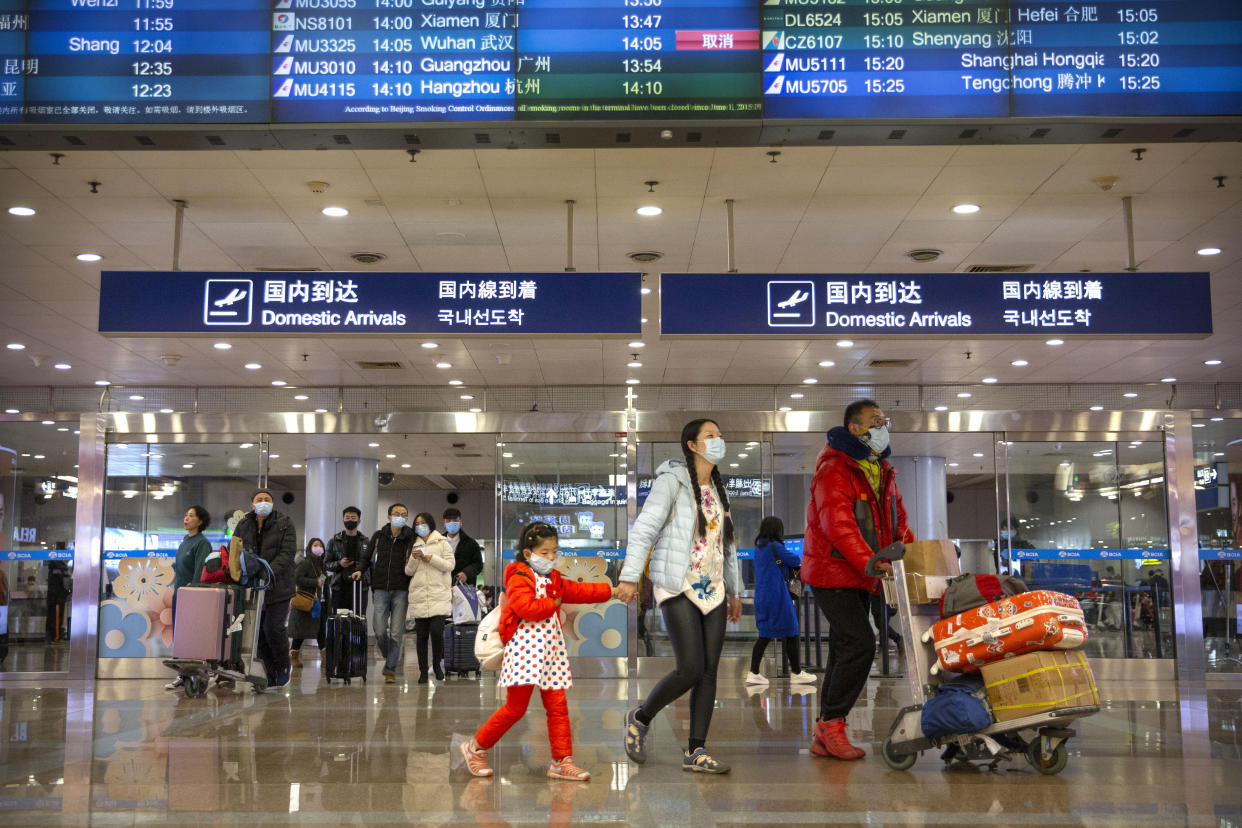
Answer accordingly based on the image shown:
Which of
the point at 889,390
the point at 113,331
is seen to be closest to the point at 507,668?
the point at 113,331

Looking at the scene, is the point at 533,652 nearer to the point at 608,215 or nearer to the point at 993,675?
the point at 993,675

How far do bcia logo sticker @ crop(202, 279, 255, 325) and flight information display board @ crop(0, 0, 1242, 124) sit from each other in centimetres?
180

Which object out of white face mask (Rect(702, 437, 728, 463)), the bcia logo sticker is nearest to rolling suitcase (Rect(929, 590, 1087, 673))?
white face mask (Rect(702, 437, 728, 463))

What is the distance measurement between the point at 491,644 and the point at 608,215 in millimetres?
4426

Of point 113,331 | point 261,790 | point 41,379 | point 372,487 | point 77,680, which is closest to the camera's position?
point 261,790

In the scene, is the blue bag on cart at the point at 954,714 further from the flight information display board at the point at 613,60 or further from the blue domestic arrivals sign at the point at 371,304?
the blue domestic arrivals sign at the point at 371,304

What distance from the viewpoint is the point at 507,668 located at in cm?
532

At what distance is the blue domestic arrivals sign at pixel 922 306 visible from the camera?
295 inches

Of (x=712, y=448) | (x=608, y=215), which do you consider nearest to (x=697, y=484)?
(x=712, y=448)

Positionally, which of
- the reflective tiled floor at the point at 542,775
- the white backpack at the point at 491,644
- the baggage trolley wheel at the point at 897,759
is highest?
the white backpack at the point at 491,644

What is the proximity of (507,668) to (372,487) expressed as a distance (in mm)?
17863

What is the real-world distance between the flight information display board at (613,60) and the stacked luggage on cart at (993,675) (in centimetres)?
246

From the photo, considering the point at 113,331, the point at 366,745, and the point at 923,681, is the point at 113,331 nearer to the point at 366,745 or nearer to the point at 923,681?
the point at 366,745

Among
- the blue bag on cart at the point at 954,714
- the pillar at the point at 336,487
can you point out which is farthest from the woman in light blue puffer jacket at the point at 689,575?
the pillar at the point at 336,487
